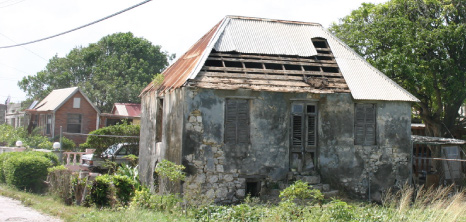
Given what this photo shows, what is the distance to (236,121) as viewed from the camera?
1470 centimetres

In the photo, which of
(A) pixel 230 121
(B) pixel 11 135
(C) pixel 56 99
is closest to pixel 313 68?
(A) pixel 230 121

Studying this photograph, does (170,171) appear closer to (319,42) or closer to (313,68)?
(313,68)

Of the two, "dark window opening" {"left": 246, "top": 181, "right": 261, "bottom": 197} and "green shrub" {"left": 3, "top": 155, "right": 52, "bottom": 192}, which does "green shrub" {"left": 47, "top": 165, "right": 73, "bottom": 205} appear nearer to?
"green shrub" {"left": 3, "top": 155, "right": 52, "bottom": 192}

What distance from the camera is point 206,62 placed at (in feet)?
50.2

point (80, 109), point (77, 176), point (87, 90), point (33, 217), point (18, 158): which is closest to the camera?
point (33, 217)

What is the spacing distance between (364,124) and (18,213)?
1043cm

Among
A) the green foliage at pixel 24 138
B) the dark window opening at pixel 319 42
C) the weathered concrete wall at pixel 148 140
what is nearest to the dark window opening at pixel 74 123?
the green foliage at pixel 24 138

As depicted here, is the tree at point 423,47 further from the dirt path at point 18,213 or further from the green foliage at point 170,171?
the dirt path at point 18,213

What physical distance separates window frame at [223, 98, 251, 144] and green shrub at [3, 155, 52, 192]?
6.59 m

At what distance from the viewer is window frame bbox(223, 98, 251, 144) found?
14.6 metres

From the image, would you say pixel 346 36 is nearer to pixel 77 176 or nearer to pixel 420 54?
pixel 420 54

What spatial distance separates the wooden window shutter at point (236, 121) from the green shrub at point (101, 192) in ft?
11.8

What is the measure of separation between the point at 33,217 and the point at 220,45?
759 centimetres

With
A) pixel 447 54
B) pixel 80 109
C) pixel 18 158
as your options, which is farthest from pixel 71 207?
pixel 80 109
